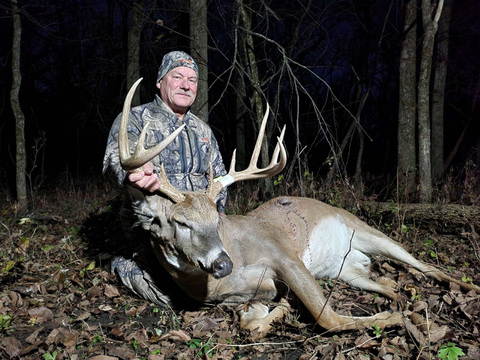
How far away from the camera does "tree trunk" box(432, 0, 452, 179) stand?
10.7 m

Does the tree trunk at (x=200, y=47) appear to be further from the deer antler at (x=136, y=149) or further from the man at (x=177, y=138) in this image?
the deer antler at (x=136, y=149)

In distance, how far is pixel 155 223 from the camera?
10.8 feet

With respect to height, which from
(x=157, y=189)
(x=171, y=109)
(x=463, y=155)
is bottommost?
(x=463, y=155)

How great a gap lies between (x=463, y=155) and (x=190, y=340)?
1464 cm

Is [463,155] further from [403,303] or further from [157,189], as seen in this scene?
[157,189]

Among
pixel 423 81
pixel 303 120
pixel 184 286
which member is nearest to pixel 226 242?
pixel 184 286

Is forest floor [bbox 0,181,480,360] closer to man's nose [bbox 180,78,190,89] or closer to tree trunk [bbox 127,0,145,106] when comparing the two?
man's nose [bbox 180,78,190,89]

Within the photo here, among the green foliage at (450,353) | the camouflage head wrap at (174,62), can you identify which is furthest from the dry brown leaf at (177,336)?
the camouflage head wrap at (174,62)

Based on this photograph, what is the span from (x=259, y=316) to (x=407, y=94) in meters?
5.31

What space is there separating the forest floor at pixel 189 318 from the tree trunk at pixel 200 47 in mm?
2256

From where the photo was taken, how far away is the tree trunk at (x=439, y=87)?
10.7m

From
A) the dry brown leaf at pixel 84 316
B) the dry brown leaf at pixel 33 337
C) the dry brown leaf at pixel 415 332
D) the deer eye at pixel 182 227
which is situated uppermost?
the deer eye at pixel 182 227

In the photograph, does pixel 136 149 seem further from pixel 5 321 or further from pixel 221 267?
pixel 5 321

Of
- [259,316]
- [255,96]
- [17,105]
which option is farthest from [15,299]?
[255,96]
